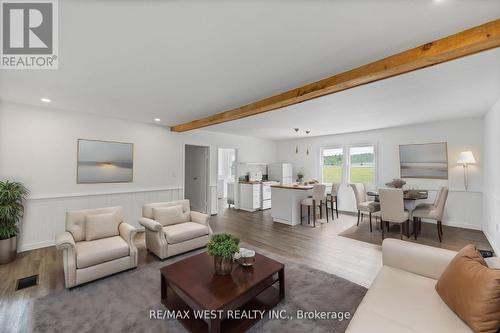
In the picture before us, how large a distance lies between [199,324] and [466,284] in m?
2.02

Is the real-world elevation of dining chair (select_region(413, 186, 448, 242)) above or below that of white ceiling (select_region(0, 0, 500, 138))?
below

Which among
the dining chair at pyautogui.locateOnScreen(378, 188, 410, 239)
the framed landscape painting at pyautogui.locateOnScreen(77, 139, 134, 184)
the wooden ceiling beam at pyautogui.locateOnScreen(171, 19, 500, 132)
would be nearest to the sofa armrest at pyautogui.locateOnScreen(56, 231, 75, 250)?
the framed landscape painting at pyautogui.locateOnScreen(77, 139, 134, 184)

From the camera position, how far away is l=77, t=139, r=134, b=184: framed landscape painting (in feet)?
13.5

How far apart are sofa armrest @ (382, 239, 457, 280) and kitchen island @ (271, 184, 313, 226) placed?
3.04 metres

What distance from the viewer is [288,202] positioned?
5.30 meters

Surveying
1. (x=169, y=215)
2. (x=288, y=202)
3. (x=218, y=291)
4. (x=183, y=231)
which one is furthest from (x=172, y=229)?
(x=288, y=202)

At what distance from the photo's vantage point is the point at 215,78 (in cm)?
259

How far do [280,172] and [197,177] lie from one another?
9.67 feet

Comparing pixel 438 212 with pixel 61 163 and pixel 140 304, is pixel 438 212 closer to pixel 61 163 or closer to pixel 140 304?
pixel 140 304

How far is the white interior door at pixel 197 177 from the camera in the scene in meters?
6.39

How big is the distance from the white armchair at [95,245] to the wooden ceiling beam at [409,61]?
2.97 metres

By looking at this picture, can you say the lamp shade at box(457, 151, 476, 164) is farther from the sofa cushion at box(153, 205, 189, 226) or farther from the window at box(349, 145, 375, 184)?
the sofa cushion at box(153, 205, 189, 226)

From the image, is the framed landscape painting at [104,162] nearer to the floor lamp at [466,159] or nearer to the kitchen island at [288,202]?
the kitchen island at [288,202]

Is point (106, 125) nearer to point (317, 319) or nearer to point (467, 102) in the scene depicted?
point (317, 319)
